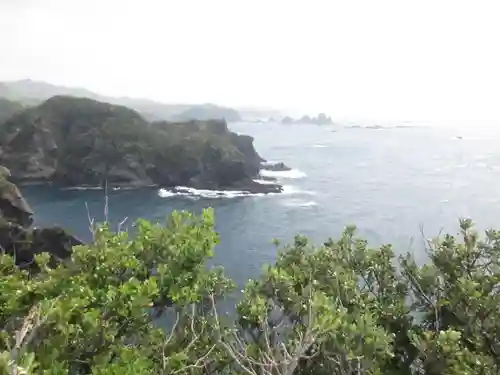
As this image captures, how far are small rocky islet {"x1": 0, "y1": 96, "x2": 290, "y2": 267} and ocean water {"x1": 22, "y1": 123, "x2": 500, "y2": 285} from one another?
12.9 ft

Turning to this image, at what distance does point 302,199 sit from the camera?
5269 cm

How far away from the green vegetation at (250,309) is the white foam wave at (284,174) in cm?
5414

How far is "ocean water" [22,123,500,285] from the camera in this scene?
1527 inches

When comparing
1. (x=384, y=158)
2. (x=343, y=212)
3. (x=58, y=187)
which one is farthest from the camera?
(x=384, y=158)

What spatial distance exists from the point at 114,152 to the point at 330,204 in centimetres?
2904

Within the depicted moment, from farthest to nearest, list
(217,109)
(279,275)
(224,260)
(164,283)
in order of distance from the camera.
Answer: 1. (217,109)
2. (224,260)
3. (279,275)
4. (164,283)

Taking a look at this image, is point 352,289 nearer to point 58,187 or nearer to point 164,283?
point 164,283

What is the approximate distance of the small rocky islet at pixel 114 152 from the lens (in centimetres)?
6019

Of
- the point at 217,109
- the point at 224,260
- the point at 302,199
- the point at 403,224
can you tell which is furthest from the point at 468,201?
the point at 217,109

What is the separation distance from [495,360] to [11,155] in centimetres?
6285

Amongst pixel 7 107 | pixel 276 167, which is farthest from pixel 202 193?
pixel 7 107

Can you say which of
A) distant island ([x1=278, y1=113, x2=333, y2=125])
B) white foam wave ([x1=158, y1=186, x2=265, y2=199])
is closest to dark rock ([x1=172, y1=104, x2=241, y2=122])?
distant island ([x1=278, y1=113, x2=333, y2=125])

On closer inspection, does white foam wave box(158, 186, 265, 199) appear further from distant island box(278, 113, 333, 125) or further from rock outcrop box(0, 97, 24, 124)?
distant island box(278, 113, 333, 125)

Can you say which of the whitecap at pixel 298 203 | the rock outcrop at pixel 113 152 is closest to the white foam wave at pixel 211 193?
the rock outcrop at pixel 113 152
